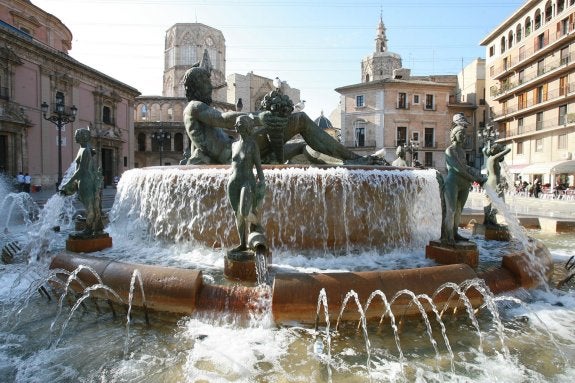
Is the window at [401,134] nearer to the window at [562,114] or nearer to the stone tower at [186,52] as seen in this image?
the window at [562,114]

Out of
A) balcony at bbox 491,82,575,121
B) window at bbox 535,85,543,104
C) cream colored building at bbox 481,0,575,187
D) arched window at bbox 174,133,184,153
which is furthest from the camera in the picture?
arched window at bbox 174,133,184,153

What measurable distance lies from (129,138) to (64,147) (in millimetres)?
9193

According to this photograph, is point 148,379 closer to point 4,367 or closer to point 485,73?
point 4,367

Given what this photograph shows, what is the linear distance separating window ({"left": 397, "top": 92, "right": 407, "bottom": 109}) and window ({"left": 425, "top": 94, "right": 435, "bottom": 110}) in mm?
2701

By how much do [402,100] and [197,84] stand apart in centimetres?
3999

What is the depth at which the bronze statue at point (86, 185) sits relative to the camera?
5.63 meters

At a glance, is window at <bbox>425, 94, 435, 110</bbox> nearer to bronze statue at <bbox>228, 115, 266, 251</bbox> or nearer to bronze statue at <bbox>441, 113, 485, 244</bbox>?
bronze statue at <bbox>441, 113, 485, 244</bbox>

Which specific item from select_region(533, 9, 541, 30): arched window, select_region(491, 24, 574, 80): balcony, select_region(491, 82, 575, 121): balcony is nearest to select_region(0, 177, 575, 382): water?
select_region(491, 82, 575, 121): balcony

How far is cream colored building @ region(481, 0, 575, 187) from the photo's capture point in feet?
95.1

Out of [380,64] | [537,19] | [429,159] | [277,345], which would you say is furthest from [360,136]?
[277,345]

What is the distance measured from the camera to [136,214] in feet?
21.1

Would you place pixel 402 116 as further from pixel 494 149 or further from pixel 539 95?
pixel 494 149

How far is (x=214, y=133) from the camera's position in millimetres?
6926

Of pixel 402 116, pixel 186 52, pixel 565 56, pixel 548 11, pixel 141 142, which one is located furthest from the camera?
pixel 186 52
